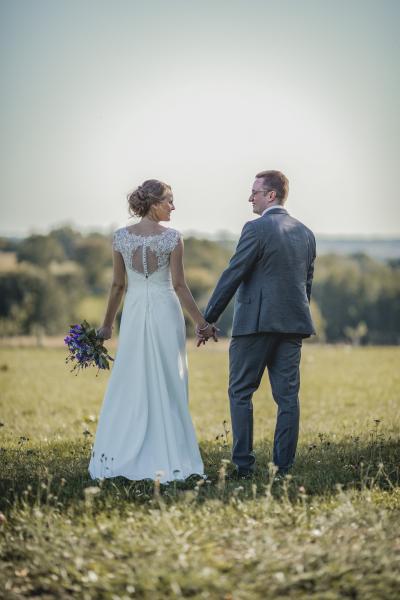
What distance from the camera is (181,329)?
6.57 m

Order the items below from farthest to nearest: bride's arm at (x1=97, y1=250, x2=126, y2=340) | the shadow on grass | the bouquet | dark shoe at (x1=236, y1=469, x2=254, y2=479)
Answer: the bouquet
bride's arm at (x1=97, y1=250, x2=126, y2=340)
dark shoe at (x1=236, y1=469, x2=254, y2=479)
the shadow on grass

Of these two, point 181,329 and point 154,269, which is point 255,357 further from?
point 154,269

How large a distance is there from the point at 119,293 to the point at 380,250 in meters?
75.4

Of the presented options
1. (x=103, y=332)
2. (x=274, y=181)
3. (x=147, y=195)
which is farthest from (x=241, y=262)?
(x=103, y=332)

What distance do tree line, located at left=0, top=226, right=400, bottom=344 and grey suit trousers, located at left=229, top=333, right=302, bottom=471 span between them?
153 ft

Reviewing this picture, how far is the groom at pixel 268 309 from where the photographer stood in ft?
20.3

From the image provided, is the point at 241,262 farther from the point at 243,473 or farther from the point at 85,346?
the point at 243,473

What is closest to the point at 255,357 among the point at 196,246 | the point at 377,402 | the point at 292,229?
the point at 292,229

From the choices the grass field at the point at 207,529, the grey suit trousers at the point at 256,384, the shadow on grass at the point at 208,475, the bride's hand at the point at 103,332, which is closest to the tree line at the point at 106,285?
the shadow on grass at the point at 208,475

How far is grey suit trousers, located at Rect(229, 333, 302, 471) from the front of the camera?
6344mm

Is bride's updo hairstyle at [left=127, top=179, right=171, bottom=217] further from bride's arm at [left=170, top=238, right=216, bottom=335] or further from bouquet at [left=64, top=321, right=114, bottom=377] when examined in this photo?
bouquet at [left=64, top=321, right=114, bottom=377]

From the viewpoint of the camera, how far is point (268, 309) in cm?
619

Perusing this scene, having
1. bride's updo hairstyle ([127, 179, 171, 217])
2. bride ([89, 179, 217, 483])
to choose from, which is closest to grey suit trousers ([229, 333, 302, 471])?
bride ([89, 179, 217, 483])

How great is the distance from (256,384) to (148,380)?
95cm
